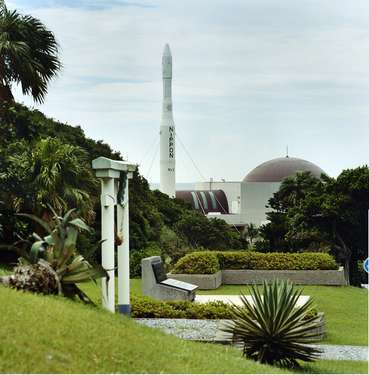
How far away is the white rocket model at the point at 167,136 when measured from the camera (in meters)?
101

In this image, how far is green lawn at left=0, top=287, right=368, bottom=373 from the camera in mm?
7410

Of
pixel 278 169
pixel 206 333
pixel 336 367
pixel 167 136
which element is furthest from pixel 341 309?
pixel 278 169

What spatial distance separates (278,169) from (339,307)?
91009 millimetres

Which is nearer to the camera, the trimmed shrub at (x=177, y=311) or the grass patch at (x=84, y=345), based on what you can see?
the grass patch at (x=84, y=345)

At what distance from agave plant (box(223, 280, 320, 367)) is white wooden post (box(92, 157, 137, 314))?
1870 millimetres

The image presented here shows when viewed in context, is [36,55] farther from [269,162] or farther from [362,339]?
[269,162]

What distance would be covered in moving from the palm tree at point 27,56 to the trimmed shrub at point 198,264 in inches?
238

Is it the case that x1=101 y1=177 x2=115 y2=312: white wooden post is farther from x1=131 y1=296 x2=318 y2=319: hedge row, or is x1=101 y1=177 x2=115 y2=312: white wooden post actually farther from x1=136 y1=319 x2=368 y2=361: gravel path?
x1=131 y1=296 x2=318 y2=319: hedge row

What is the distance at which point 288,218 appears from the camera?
161 feet

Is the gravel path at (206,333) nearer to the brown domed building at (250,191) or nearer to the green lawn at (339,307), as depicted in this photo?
the green lawn at (339,307)

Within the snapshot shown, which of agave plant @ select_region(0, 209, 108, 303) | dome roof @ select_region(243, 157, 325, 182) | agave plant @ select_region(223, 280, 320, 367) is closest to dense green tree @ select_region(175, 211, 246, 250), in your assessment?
agave plant @ select_region(223, 280, 320, 367)

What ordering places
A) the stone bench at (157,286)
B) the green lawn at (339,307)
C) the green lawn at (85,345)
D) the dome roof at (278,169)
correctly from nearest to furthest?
the green lawn at (85,345)
the green lawn at (339,307)
the stone bench at (157,286)
the dome roof at (278,169)

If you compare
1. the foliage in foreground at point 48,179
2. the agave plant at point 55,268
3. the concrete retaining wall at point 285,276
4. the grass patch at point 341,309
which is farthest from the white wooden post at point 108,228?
the concrete retaining wall at point 285,276

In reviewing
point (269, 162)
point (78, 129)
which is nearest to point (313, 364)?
point (78, 129)
